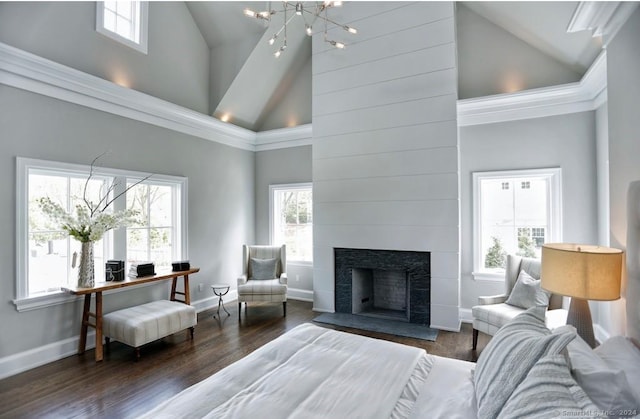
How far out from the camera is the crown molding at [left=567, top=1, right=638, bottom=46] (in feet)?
5.70

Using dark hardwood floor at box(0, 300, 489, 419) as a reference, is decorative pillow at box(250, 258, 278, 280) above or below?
above

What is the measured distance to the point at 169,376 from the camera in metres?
2.84

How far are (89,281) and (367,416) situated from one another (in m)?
3.16

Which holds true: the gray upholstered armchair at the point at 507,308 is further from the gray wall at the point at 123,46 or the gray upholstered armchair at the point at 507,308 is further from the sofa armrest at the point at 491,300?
the gray wall at the point at 123,46

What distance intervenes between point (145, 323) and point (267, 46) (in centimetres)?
416

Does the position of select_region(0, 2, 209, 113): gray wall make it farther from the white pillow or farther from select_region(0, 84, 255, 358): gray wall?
the white pillow

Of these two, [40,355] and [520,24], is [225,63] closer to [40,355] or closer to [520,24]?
[520,24]

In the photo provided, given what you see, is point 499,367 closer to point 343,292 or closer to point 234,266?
point 343,292

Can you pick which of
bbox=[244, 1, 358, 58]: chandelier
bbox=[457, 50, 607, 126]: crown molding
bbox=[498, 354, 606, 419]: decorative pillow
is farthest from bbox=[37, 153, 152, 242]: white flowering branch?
bbox=[457, 50, 607, 126]: crown molding

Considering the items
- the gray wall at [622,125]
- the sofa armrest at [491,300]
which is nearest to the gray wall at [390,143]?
the sofa armrest at [491,300]

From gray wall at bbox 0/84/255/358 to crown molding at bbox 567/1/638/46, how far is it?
4423 millimetres

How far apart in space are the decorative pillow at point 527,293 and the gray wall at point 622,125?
1059mm

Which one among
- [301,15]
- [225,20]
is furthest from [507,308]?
[225,20]

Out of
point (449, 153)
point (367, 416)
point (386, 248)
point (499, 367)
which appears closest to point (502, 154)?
point (449, 153)
